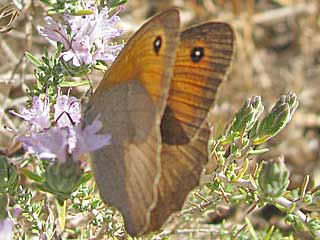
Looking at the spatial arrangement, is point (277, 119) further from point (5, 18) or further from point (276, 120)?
point (5, 18)

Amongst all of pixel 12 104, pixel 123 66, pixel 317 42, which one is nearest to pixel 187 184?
pixel 123 66

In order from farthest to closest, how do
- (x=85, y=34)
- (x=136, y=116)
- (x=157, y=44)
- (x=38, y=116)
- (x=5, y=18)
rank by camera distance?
1. (x=5, y=18)
2. (x=85, y=34)
3. (x=38, y=116)
4. (x=136, y=116)
5. (x=157, y=44)

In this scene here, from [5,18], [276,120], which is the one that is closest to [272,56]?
[276,120]

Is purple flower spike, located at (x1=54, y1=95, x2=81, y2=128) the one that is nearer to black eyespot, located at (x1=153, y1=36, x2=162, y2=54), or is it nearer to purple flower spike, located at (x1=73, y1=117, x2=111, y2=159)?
purple flower spike, located at (x1=73, y1=117, x2=111, y2=159)

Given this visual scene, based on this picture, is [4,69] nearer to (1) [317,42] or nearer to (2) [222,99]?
(2) [222,99]

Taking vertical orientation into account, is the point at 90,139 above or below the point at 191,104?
below

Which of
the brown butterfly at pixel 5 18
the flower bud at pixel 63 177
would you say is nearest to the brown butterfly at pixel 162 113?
the flower bud at pixel 63 177
